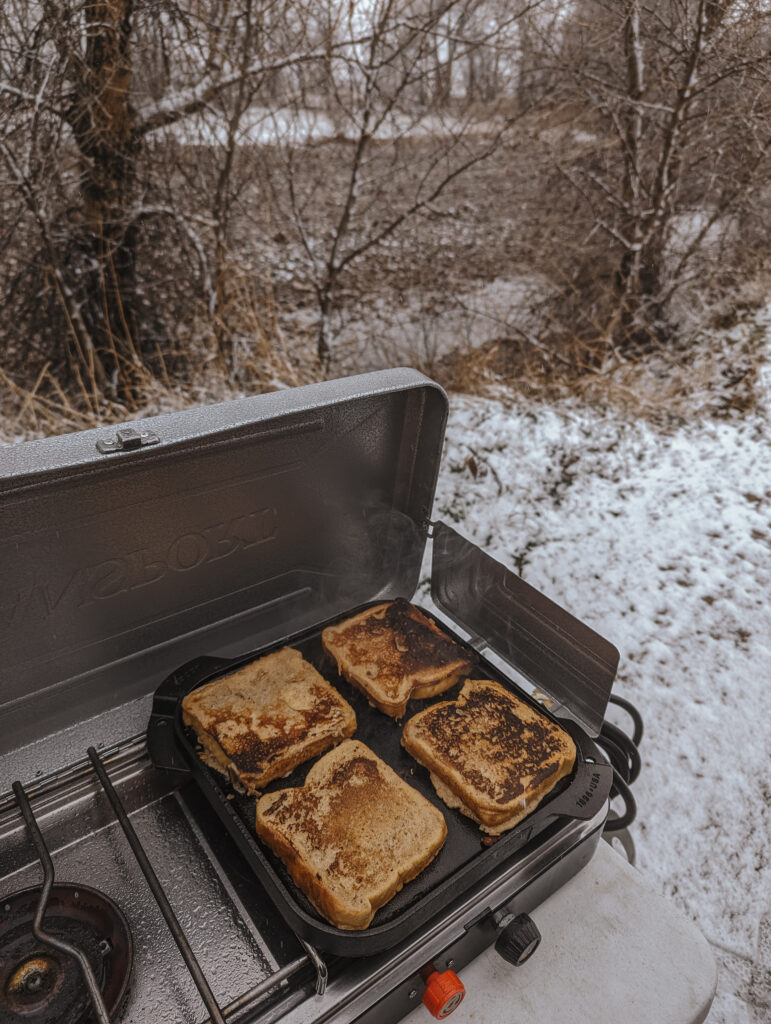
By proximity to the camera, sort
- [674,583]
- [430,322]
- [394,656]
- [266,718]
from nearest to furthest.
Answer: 1. [266,718]
2. [394,656]
3. [674,583]
4. [430,322]

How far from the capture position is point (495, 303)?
6977 millimetres

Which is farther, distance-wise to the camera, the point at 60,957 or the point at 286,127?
the point at 286,127

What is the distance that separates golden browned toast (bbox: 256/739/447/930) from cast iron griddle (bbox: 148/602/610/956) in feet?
0.11

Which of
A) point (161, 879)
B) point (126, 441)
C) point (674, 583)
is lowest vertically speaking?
point (674, 583)

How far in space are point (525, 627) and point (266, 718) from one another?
728 millimetres

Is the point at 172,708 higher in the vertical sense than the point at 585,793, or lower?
higher

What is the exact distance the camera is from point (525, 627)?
174cm

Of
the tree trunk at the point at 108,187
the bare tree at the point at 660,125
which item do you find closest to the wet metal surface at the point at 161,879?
the tree trunk at the point at 108,187

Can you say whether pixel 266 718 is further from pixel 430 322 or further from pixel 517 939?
pixel 430 322

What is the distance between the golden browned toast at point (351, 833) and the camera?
47.9 inches

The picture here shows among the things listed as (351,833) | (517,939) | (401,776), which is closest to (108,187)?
(401,776)

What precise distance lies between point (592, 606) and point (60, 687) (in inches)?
100

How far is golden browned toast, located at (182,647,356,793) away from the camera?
1453mm

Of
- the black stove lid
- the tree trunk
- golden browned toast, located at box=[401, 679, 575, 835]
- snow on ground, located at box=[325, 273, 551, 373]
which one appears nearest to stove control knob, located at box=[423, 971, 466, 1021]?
golden browned toast, located at box=[401, 679, 575, 835]
